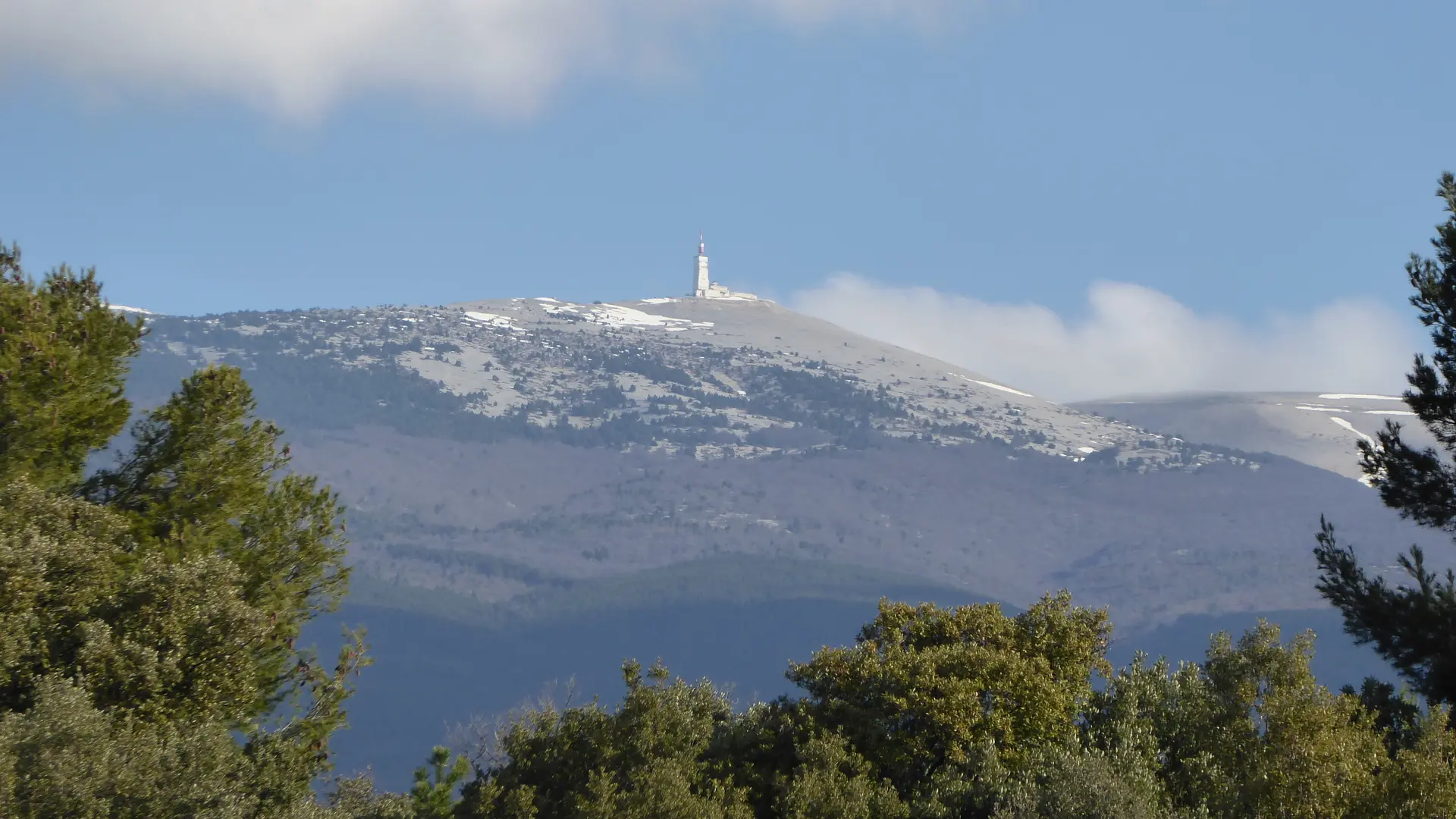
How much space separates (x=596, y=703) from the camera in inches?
1391

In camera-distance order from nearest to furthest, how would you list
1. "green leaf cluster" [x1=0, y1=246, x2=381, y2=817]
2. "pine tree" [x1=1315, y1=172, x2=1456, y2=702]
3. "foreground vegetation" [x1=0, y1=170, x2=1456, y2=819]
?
"green leaf cluster" [x1=0, y1=246, x2=381, y2=817] → "foreground vegetation" [x1=0, y1=170, x2=1456, y2=819] → "pine tree" [x1=1315, y1=172, x2=1456, y2=702]

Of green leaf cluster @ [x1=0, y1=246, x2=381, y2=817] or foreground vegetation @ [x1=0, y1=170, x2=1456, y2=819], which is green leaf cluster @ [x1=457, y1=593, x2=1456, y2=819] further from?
green leaf cluster @ [x1=0, y1=246, x2=381, y2=817]

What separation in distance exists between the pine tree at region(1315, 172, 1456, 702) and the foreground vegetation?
0.06 metres

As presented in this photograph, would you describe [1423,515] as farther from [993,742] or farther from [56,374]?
[56,374]

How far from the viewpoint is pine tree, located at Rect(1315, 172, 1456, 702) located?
31.5 meters

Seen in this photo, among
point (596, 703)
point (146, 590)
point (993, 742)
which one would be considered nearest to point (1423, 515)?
point (993, 742)

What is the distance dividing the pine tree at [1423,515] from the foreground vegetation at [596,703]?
0.06 metres

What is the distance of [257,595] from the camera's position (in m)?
33.4

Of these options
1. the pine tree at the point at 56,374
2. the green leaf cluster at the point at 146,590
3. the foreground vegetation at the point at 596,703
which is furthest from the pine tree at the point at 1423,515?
the pine tree at the point at 56,374

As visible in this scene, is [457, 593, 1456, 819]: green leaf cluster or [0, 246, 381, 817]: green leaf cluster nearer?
[0, 246, 381, 817]: green leaf cluster

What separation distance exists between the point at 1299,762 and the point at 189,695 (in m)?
19.7

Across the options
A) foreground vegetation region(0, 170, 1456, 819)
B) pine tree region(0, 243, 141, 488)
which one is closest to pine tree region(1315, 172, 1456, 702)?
foreground vegetation region(0, 170, 1456, 819)

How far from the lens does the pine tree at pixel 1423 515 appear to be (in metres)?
31.5

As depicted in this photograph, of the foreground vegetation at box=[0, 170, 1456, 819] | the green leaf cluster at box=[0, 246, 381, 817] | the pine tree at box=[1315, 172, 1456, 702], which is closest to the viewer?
the green leaf cluster at box=[0, 246, 381, 817]
